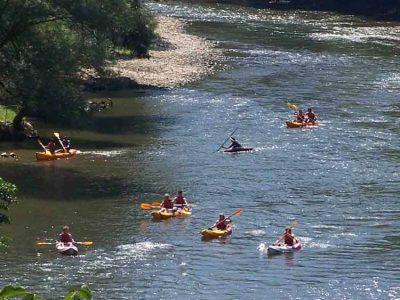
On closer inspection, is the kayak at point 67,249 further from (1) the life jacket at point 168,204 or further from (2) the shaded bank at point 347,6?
(2) the shaded bank at point 347,6

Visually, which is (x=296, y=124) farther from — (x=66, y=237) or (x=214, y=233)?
(x=66, y=237)

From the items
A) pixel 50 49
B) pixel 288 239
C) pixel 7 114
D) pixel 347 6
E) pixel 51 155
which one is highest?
pixel 50 49

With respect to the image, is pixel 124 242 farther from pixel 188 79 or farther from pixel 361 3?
pixel 361 3

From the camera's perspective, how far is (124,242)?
32.3 meters

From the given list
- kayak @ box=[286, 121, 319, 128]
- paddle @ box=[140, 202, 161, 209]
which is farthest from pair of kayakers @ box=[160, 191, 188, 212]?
kayak @ box=[286, 121, 319, 128]

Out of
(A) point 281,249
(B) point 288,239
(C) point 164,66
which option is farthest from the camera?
(C) point 164,66

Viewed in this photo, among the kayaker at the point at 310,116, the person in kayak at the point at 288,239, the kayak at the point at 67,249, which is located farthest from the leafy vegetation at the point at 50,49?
the person in kayak at the point at 288,239

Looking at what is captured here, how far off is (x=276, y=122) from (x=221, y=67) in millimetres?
19587

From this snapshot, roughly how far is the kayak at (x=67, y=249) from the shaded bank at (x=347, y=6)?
250ft

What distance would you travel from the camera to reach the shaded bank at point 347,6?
10419 centimetres

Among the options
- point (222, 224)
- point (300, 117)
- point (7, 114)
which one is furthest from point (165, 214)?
point (300, 117)

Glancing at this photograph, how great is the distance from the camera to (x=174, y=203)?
119 feet

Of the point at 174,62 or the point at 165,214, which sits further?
the point at 174,62

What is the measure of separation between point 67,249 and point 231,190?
34.6 ft
